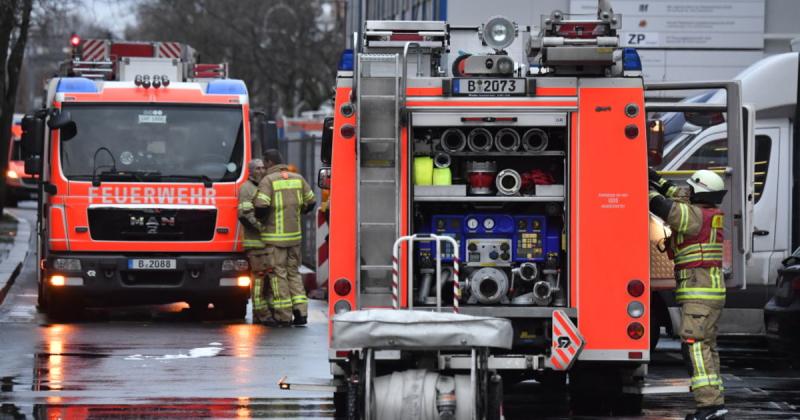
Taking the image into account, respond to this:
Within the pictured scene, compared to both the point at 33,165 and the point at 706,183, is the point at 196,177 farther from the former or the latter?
the point at 706,183

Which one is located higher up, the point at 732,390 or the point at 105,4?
the point at 105,4

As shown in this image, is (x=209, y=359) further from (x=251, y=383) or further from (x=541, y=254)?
(x=541, y=254)

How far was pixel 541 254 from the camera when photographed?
1063 cm

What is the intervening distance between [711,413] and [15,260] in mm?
16413

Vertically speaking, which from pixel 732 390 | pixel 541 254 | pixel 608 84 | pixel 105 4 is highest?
pixel 105 4

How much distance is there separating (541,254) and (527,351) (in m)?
0.65

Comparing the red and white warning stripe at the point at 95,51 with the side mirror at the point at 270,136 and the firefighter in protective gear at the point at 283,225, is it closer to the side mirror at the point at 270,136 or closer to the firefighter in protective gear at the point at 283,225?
the side mirror at the point at 270,136

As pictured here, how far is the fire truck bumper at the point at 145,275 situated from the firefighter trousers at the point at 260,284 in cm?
12

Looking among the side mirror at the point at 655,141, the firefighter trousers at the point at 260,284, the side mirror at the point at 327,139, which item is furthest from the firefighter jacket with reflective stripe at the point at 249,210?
the side mirror at the point at 655,141

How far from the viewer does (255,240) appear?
57.1 feet

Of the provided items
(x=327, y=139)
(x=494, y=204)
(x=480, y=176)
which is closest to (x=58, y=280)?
(x=327, y=139)

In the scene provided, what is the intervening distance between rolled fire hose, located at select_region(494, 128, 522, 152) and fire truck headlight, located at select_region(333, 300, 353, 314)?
140cm

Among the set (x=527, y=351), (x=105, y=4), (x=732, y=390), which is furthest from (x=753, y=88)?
(x=105, y=4)

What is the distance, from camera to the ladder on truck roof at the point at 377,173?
10164mm
